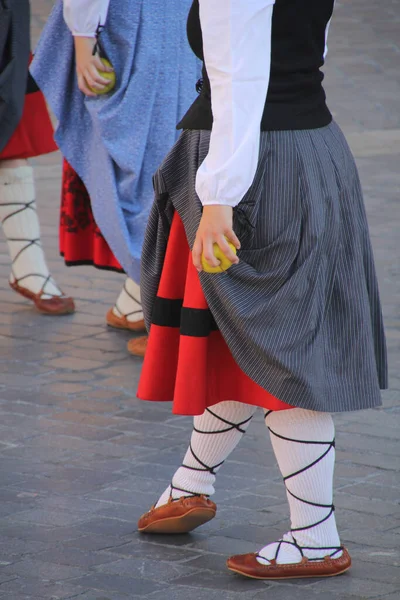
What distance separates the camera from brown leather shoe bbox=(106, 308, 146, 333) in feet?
15.3

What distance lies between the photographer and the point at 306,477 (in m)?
2.53

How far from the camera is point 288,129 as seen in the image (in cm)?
242

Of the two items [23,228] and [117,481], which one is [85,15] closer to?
[23,228]

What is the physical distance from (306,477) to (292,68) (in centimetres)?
91

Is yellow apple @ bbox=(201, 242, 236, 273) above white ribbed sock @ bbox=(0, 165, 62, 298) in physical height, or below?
above

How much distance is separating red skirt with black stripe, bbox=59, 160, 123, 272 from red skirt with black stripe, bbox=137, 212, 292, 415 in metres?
1.91

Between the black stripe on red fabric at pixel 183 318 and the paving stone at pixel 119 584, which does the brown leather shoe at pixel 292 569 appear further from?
the black stripe on red fabric at pixel 183 318

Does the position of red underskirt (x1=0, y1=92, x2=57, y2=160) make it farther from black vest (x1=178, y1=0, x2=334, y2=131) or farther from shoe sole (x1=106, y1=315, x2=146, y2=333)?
black vest (x1=178, y1=0, x2=334, y2=131)

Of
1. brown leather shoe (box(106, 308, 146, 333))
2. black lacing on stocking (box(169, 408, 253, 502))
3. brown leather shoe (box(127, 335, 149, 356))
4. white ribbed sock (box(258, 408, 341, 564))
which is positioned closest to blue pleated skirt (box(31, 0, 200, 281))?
brown leather shoe (box(127, 335, 149, 356))

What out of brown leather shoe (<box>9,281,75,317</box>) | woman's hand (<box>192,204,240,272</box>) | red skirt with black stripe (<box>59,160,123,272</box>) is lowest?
brown leather shoe (<box>9,281,75,317</box>)

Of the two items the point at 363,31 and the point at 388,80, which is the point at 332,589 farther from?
the point at 363,31

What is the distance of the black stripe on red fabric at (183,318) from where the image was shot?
2.49 metres

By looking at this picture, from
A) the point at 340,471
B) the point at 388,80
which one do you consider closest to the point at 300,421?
the point at 340,471

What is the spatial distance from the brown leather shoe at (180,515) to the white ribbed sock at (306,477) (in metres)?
0.25
